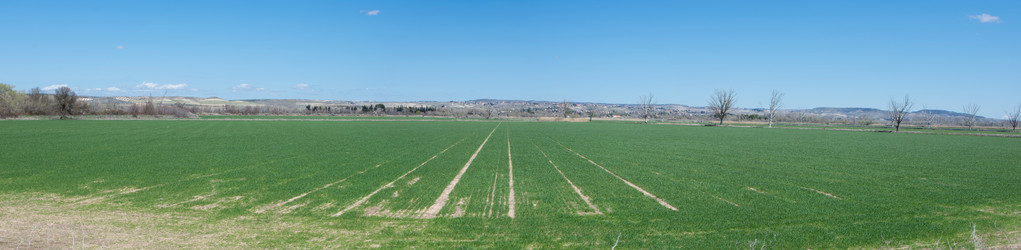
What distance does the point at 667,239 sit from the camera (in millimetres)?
9055

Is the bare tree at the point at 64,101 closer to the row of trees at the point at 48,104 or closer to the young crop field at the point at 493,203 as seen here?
the row of trees at the point at 48,104

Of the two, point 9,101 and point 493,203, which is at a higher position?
point 9,101

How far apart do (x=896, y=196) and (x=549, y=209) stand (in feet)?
34.9

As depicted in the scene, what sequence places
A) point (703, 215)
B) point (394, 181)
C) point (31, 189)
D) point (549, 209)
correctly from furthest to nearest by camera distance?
point (394, 181), point (31, 189), point (549, 209), point (703, 215)

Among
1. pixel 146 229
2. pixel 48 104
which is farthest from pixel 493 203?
pixel 48 104

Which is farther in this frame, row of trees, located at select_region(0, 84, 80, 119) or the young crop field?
row of trees, located at select_region(0, 84, 80, 119)

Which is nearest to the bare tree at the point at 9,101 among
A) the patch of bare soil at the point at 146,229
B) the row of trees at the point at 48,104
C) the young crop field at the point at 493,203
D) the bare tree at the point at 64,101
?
the row of trees at the point at 48,104

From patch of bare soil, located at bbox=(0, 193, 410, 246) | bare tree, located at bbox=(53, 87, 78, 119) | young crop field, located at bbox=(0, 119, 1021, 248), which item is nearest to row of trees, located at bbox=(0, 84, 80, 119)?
bare tree, located at bbox=(53, 87, 78, 119)

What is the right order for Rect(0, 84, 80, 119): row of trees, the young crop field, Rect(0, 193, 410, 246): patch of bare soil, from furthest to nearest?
Rect(0, 84, 80, 119): row of trees, the young crop field, Rect(0, 193, 410, 246): patch of bare soil

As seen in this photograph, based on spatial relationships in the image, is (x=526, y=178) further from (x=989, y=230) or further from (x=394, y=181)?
(x=989, y=230)

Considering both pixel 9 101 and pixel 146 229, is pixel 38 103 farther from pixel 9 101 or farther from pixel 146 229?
pixel 146 229

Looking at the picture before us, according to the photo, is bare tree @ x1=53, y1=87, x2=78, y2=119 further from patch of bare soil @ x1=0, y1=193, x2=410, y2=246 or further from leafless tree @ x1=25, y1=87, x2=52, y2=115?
patch of bare soil @ x1=0, y1=193, x2=410, y2=246

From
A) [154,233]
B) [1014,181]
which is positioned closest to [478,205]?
[154,233]

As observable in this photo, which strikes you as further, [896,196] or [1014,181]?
[1014,181]
